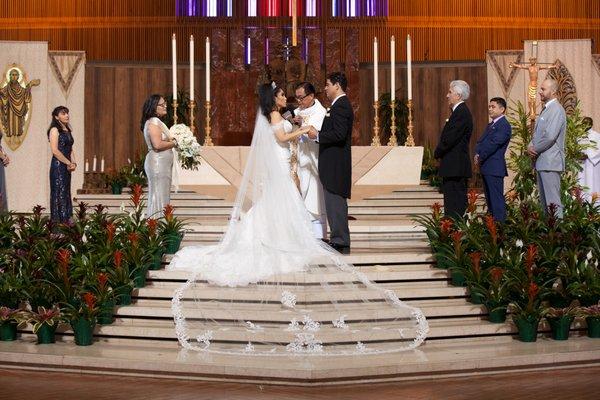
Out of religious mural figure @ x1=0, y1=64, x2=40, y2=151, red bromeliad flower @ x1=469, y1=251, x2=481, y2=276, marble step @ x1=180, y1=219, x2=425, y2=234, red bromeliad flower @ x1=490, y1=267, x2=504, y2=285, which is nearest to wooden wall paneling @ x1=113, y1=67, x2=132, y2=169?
religious mural figure @ x1=0, y1=64, x2=40, y2=151

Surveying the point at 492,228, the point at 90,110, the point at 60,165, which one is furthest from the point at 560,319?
the point at 90,110

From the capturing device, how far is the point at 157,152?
35.0 feet

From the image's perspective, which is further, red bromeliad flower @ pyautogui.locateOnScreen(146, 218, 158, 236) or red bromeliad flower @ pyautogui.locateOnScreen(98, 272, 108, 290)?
red bromeliad flower @ pyautogui.locateOnScreen(146, 218, 158, 236)

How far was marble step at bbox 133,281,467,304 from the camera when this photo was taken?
8.83m

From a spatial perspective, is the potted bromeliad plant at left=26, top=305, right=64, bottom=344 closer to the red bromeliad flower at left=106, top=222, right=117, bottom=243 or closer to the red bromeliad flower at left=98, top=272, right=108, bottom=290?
the red bromeliad flower at left=98, top=272, right=108, bottom=290

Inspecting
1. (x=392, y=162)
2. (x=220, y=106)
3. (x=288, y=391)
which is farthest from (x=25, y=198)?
(x=288, y=391)

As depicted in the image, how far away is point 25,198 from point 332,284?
7.78 meters

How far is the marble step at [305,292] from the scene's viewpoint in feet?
29.0

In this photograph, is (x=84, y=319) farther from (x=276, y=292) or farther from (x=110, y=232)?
(x=276, y=292)

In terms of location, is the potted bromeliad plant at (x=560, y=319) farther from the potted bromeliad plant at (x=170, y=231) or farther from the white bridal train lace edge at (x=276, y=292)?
the potted bromeliad plant at (x=170, y=231)

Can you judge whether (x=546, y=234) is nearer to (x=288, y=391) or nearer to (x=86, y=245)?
(x=288, y=391)

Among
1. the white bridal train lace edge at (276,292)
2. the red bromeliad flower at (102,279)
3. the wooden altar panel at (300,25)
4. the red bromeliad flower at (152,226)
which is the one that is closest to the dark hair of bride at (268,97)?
the white bridal train lace edge at (276,292)

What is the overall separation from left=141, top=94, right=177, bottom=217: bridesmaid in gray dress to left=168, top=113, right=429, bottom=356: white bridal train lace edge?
916 mm

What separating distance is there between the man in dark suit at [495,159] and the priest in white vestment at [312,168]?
151 centimetres
